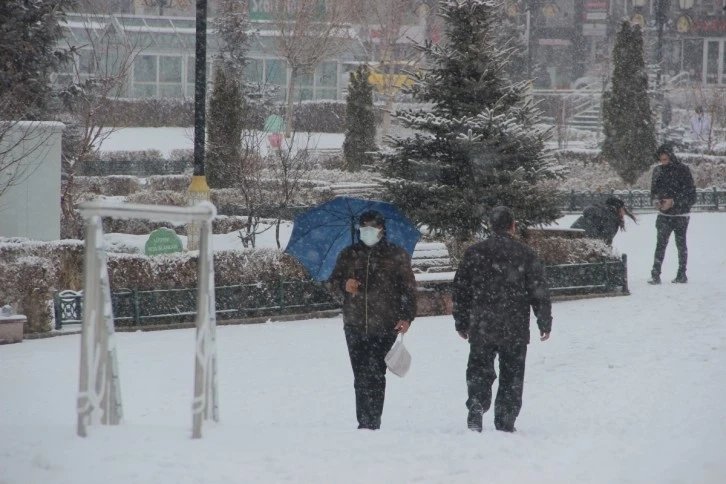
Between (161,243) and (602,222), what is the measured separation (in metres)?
5.80

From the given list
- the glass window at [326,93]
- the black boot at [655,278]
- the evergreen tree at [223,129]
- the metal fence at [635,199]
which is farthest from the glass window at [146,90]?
the black boot at [655,278]

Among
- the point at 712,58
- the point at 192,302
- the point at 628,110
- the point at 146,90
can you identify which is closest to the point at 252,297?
the point at 192,302

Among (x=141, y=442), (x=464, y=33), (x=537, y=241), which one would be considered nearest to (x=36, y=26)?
(x=464, y=33)

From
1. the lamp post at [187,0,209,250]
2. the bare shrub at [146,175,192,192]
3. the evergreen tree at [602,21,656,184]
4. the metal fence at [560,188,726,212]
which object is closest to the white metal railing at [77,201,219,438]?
the lamp post at [187,0,209,250]

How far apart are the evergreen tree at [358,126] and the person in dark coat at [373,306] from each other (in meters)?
22.8

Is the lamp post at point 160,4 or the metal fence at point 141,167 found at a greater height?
the lamp post at point 160,4

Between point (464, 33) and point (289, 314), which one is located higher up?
point (464, 33)

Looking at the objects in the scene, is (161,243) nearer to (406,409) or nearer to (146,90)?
(406,409)

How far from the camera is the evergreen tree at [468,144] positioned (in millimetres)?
13516

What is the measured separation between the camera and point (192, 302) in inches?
461

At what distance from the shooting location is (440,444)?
5.75 meters

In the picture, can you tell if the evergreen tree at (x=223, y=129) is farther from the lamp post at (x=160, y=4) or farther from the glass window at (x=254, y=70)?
the lamp post at (x=160, y=4)

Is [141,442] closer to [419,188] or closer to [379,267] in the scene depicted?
[379,267]

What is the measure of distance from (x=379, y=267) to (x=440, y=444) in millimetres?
1470
